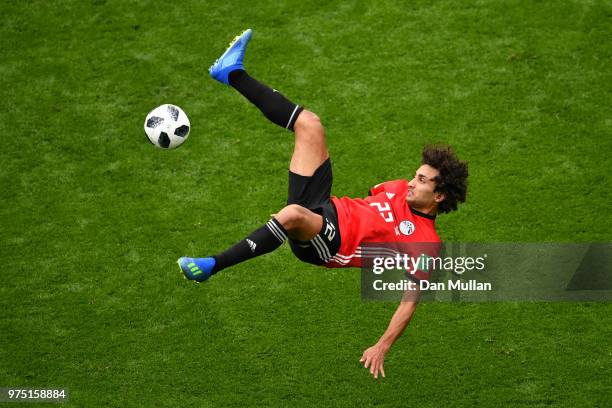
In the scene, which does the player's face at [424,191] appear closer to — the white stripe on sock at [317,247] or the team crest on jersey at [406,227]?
the team crest on jersey at [406,227]

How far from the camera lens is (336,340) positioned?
898 centimetres

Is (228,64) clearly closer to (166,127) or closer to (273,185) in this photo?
(166,127)

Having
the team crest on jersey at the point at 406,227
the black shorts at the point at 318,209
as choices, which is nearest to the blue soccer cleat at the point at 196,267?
the black shorts at the point at 318,209

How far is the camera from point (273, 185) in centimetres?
1034

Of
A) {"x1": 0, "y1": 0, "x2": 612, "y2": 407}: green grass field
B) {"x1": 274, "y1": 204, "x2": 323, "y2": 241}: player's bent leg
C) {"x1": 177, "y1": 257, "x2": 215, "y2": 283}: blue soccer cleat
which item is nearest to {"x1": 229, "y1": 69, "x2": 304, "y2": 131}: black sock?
{"x1": 274, "y1": 204, "x2": 323, "y2": 241}: player's bent leg

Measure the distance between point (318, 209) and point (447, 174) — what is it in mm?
1148

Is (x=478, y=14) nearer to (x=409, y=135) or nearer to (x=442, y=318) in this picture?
(x=409, y=135)

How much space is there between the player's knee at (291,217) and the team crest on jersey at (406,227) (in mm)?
954

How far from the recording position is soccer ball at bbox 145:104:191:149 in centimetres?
866

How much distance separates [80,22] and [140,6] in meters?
0.79

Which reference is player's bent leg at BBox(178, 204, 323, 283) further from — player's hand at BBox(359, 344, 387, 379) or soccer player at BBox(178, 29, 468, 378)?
player's hand at BBox(359, 344, 387, 379)

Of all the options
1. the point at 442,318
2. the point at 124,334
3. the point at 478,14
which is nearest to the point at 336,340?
the point at 442,318

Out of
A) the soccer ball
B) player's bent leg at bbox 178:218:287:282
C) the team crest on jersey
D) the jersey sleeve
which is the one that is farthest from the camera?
the soccer ball

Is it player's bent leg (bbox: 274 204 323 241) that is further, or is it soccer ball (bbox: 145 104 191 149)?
soccer ball (bbox: 145 104 191 149)
